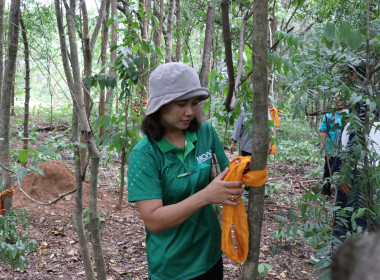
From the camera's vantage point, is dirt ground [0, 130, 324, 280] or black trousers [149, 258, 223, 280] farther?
dirt ground [0, 130, 324, 280]

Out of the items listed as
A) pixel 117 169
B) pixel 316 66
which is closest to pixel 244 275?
pixel 316 66

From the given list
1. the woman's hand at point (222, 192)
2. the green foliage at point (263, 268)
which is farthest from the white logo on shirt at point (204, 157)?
the green foliage at point (263, 268)

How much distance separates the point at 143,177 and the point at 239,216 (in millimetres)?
429

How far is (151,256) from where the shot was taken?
5.04ft

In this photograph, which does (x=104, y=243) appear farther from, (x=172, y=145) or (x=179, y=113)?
(x=179, y=113)

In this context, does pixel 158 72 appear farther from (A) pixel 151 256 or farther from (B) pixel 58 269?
(B) pixel 58 269

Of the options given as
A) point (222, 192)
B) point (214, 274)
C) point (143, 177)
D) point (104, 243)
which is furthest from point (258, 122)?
point (104, 243)

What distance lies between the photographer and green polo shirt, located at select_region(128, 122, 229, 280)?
4.65 feet

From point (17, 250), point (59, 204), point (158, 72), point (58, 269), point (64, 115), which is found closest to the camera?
point (158, 72)

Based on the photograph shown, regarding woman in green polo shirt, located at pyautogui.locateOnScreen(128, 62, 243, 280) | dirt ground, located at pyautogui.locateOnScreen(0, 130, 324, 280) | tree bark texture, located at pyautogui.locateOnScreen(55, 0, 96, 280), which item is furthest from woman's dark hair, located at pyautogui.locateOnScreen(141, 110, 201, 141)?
dirt ground, located at pyautogui.locateOnScreen(0, 130, 324, 280)

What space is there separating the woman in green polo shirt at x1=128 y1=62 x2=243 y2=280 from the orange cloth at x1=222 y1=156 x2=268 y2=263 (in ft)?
0.20

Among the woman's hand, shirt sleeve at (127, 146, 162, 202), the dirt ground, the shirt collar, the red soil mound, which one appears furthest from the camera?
the red soil mound

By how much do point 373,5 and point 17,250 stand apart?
249 centimetres

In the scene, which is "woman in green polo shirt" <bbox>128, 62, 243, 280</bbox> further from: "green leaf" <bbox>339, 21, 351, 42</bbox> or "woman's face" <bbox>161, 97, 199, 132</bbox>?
"green leaf" <bbox>339, 21, 351, 42</bbox>
